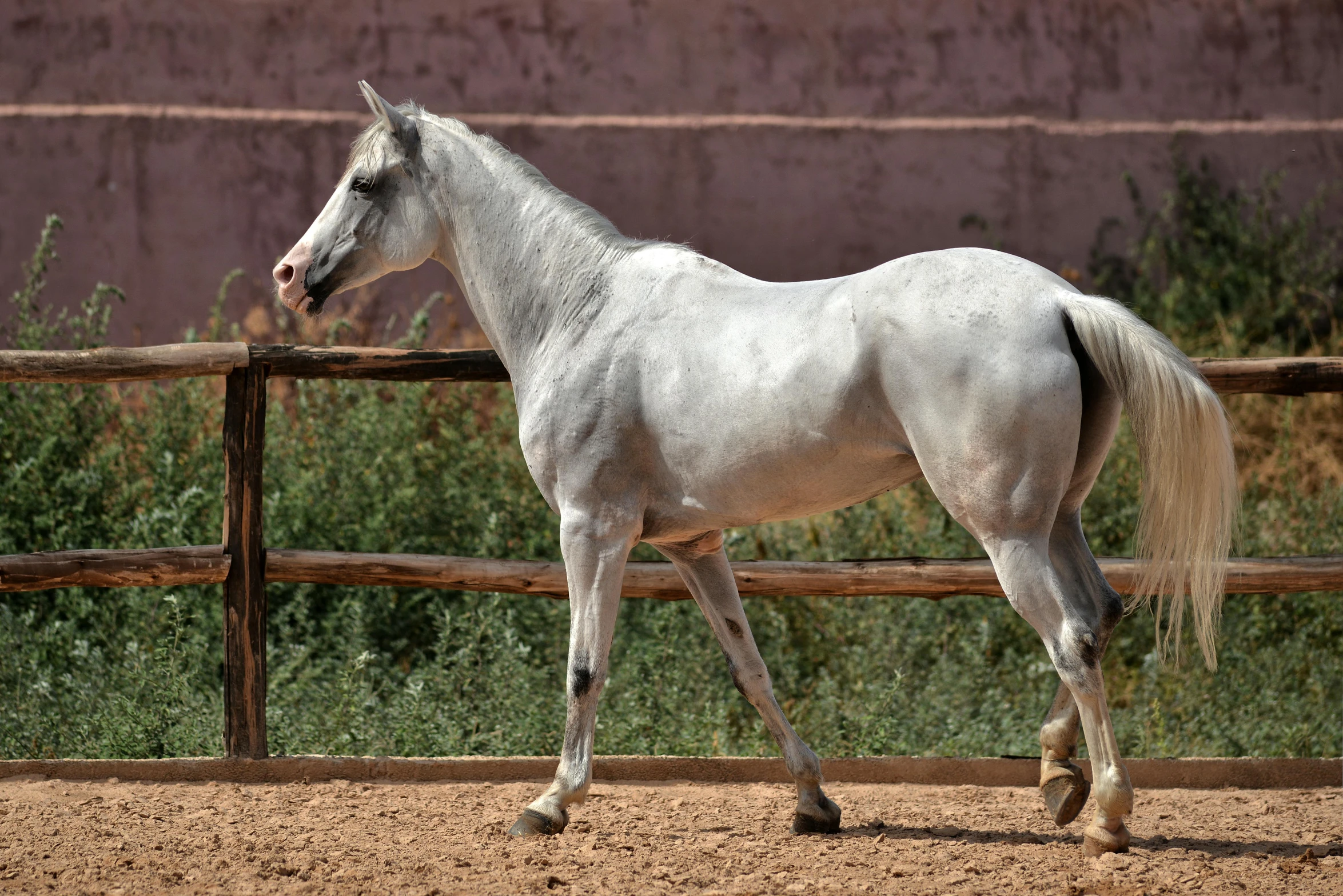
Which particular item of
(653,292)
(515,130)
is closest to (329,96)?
(515,130)

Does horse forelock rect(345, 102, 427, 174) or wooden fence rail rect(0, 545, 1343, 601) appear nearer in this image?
horse forelock rect(345, 102, 427, 174)

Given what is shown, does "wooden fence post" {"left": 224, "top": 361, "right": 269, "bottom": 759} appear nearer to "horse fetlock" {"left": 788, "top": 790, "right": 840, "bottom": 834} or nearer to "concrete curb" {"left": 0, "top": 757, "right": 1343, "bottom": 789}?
"concrete curb" {"left": 0, "top": 757, "right": 1343, "bottom": 789}

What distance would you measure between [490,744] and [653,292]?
7.59 feet

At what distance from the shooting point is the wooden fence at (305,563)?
4.56m

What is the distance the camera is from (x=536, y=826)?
3.65 metres

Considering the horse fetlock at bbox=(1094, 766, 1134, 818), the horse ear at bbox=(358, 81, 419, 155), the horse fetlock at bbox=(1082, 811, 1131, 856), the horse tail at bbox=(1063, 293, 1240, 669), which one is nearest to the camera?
the horse tail at bbox=(1063, 293, 1240, 669)

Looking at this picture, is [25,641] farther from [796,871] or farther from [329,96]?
[329,96]

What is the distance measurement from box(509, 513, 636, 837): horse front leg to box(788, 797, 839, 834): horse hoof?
26.4 inches

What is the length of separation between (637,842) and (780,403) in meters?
1.39

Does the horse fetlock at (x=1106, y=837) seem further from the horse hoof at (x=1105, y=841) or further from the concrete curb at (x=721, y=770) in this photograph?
the concrete curb at (x=721, y=770)

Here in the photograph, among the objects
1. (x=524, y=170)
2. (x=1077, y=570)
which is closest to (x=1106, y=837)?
(x=1077, y=570)

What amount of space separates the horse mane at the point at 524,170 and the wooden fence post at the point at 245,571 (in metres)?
1.24

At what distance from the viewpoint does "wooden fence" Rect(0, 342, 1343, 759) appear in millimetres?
4559

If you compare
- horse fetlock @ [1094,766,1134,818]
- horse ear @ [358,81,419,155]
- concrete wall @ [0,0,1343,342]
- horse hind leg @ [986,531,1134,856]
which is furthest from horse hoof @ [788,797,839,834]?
concrete wall @ [0,0,1343,342]
